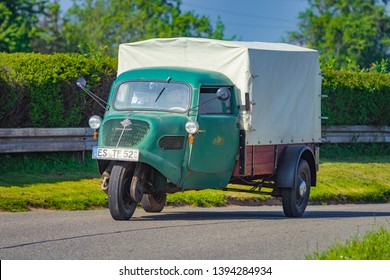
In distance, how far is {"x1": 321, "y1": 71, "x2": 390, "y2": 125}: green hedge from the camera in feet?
101

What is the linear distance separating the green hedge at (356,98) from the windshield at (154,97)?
45.0ft

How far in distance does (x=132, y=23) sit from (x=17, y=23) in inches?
909

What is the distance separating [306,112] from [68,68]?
5.60m

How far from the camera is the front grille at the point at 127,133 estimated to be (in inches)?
634

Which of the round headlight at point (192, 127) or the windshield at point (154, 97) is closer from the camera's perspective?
the round headlight at point (192, 127)

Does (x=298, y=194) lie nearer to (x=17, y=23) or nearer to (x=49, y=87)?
(x=49, y=87)

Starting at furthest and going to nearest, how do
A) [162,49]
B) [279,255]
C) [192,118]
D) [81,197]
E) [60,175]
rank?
[60,175], [81,197], [162,49], [192,118], [279,255]

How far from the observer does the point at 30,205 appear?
61.9ft

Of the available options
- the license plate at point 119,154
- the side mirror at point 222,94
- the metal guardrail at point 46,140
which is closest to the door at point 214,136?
the side mirror at point 222,94

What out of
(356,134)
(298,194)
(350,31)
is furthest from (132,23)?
(298,194)

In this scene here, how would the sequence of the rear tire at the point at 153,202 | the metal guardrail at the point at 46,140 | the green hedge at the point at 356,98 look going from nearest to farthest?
the rear tire at the point at 153,202 → the metal guardrail at the point at 46,140 → the green hedge at the point at 356,98

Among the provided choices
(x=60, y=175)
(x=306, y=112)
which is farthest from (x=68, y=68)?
(x=306, y=112)

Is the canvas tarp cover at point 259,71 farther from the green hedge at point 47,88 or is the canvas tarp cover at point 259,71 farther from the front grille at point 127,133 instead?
the green hedge at point 47,88
